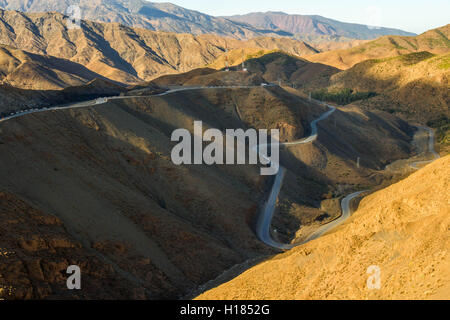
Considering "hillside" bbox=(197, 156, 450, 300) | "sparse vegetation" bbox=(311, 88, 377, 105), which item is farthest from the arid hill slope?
Answer: "hillside" bbox=(197, 156, 450, 300)

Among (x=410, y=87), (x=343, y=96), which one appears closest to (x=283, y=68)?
(x=343, y=96)

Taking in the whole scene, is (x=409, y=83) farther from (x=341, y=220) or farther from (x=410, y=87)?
(x=341, y=220)

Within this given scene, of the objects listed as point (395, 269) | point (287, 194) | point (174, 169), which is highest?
point (395, 269)

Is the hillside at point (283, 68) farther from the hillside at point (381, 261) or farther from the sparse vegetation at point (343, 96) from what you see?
the hillside at point (381, 261)

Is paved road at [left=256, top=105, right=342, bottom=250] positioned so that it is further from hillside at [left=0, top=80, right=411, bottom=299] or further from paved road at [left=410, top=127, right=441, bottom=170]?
paved road at [left=410, top=127, right=441, bottom=170]

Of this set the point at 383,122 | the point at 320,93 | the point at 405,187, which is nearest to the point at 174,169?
the point at 405,187

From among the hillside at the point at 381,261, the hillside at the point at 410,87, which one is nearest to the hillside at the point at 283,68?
the hillside at the point at 410,87

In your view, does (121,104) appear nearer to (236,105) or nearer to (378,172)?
(236,105)
